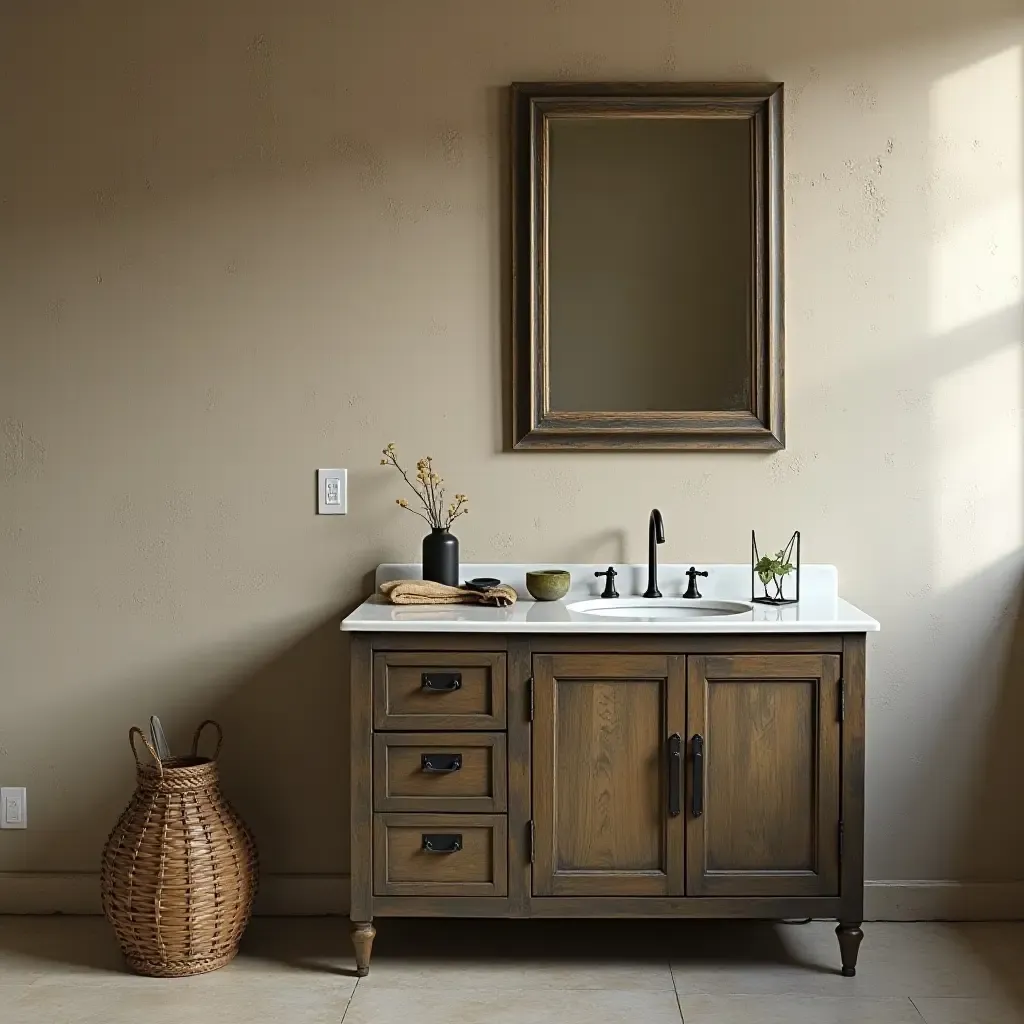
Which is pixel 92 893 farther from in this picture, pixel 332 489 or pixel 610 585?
pixel 610 585

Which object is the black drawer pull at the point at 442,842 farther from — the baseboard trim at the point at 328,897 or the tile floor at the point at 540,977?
the baseboard trim at the point at 328,897

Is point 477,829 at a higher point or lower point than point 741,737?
lower

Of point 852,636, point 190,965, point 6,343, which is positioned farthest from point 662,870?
point 6,343

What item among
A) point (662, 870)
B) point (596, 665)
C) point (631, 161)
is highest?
point (631, 161)

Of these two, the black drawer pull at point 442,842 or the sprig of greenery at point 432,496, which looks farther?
the sprig of greenery at point 432,496

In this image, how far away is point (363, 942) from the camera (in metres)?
2.64

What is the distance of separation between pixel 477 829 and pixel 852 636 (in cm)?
91

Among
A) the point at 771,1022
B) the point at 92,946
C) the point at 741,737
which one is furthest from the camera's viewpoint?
the point at 92,946

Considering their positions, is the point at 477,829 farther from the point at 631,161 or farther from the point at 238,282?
the point at 631,161

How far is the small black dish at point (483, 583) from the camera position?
290 centimetres

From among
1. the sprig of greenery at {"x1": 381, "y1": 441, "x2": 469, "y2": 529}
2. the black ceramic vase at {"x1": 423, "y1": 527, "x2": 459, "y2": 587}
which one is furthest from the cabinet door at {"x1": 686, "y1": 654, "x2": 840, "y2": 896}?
the sprig of greenery at {"x1": 381, "y1": 441, "x2": 469, "y2": 529}

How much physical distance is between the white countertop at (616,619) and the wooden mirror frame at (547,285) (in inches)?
12.7

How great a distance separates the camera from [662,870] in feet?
8.55

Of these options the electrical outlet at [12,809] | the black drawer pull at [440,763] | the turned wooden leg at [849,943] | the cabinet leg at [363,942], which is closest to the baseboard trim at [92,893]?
the electrical outlet at [12,809]
